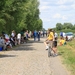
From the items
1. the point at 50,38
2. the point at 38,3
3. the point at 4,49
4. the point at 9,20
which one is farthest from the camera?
the point at 38,3

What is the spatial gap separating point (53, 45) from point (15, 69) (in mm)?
7336

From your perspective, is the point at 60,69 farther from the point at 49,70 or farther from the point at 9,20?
the point at 9,20

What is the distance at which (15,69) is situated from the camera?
13.3 m

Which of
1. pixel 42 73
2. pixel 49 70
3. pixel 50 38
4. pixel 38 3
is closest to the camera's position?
pixel 42 73

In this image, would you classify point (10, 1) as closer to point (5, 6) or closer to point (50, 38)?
point (5, 6)

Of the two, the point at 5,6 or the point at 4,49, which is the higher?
the point at 5,6

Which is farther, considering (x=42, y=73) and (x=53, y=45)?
(x=53, y=45)

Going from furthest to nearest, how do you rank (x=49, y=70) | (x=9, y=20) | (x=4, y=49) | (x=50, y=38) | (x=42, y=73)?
(x=9, y=20)
(x=4, y=49)
(x=50, y=38)
(x=49, y=70)
(x=42, y=73)

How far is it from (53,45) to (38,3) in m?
51.8

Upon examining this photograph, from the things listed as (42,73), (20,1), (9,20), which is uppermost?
(20,1)

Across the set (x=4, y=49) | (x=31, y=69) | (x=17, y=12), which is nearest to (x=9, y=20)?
(x=17, y=12)

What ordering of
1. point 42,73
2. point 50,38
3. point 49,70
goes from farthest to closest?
point 50,38 → point 49,70 → point 42,73

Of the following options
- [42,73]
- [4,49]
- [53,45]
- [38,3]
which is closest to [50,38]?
[53,45]

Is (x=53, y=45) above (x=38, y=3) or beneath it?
beneath
